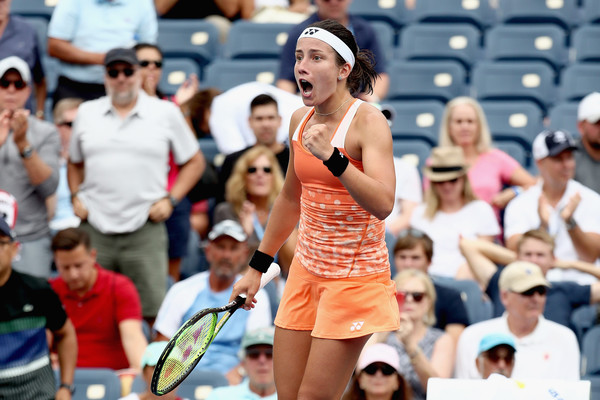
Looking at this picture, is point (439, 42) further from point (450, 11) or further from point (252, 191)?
point (252, 191)

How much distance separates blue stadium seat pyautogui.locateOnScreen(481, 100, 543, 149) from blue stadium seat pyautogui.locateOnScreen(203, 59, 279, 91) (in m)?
1.73

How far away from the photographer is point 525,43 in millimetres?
9062

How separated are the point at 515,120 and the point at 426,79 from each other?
2.70 feet

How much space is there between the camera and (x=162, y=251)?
666 centimetres

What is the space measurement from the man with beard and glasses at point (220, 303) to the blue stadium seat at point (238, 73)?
2692 mm

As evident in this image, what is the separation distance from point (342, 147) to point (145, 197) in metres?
3.21

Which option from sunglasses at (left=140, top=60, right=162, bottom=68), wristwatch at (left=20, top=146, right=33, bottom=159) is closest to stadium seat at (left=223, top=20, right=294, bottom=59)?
sunglasses at (left=140, top=60, right=162, bottom=68)

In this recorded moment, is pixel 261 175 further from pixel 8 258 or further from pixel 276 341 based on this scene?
pixel 276 341

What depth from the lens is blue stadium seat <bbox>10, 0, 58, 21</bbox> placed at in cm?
969

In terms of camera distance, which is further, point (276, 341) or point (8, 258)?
point (8, 258)

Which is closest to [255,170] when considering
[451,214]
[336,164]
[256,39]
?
[451,214]

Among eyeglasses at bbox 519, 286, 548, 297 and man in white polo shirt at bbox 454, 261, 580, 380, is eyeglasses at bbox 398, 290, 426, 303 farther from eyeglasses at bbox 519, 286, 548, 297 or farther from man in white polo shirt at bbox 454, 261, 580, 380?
eyeglasses at bbox 519, 286, 548, 297

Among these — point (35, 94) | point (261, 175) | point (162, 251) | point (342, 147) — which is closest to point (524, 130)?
point (261, 175)

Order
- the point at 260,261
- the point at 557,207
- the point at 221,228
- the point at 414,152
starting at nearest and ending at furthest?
the point at 260,261, the point at 221,228, the point at 557,207, the point at 414,152
